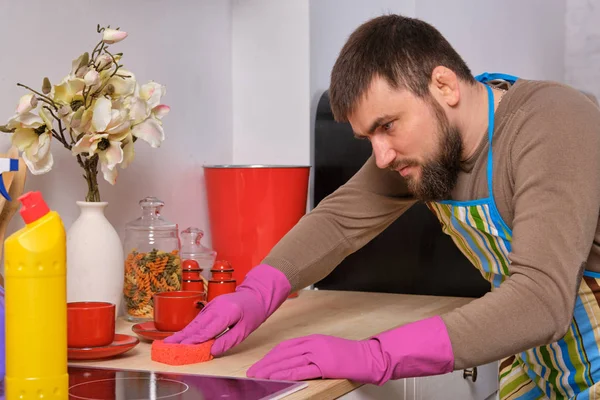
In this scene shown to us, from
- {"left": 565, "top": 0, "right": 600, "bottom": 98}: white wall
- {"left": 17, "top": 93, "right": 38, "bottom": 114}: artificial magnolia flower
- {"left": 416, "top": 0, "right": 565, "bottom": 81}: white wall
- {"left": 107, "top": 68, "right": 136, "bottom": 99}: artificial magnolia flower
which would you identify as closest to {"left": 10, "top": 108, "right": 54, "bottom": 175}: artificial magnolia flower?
{"left": 17, "top": 93, "right": 38, "bottom": 114}: artificial magnolia flower

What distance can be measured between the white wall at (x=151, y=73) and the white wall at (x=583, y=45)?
6.22 feet

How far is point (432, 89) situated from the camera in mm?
1272

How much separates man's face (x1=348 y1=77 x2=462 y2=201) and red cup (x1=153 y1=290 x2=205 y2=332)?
1.26 ft

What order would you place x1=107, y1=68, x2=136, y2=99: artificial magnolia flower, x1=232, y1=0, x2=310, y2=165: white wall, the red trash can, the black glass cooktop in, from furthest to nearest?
x1=232, y1=0, x2=310, y2=165: white wall < the red trash can < x1=107, y1=68, x2=136, y2=99: artificial magnolia flower < the black glass cooktop

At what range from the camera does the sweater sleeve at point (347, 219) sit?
1524mm

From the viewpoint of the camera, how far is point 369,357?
1.13m

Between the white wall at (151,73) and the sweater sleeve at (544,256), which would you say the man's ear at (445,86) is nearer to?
the sweater sleeve at (544,256)

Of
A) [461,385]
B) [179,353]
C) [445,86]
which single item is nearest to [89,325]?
[179,353]

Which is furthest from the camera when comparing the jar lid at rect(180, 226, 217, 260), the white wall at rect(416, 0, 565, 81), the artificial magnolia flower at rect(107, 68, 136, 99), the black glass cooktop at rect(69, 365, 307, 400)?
the white wall at rect(416, 0, 565, 81)

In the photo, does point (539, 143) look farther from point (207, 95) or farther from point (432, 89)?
point (207, 95)

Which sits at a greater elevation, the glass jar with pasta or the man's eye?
the man's eye

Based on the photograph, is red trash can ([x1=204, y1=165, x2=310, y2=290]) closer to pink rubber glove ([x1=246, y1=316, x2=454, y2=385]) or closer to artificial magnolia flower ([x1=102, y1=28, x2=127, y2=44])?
artificial magnolia flower ([x1=102, y1=28, x2=127, y2=44])

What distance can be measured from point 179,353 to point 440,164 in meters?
0.48

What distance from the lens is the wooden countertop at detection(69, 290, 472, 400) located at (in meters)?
1.20
